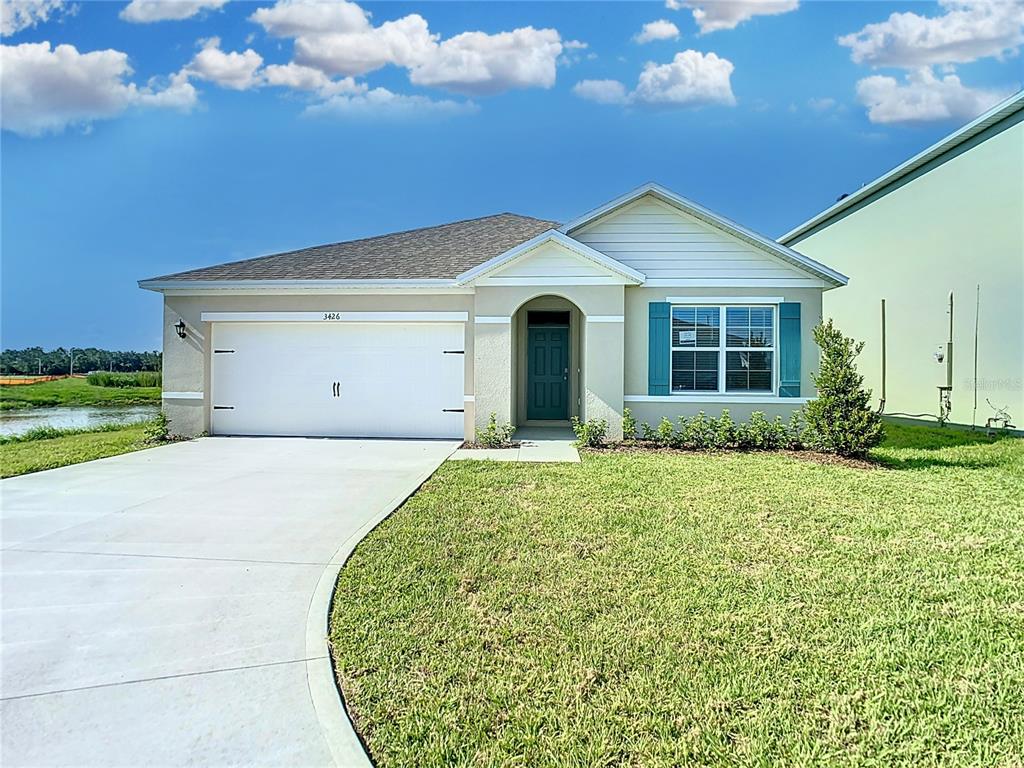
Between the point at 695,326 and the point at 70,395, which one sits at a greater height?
the point at 695,326

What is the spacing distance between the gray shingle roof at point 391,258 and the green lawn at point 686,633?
21.5 feet

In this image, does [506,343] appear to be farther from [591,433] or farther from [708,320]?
[708,320]

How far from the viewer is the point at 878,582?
406 cm

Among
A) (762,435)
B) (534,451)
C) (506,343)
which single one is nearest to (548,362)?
(506,343)

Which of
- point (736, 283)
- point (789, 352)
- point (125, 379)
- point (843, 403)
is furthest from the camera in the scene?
point (125, 379)

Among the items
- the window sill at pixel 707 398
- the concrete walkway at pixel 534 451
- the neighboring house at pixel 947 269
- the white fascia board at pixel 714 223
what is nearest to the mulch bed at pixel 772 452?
the concrete walkway at pixel 534 451

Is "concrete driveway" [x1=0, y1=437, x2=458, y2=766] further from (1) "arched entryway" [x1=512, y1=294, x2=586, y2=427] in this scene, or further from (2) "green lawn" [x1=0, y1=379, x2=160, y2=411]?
(2) "green lawn" [x1=0, y1=379, x2=160, y2=411]

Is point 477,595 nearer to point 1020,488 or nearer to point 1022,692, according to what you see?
point 1022,692

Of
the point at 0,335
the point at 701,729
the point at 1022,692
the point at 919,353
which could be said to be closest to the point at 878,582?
the point at 1022,692

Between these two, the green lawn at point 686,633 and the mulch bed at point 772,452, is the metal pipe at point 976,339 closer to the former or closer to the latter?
the mulch bed at point 772,452

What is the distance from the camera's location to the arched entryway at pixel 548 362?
12.8 metres

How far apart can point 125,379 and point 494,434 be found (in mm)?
22939

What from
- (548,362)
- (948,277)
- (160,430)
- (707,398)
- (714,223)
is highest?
(714,223)

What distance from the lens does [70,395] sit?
21234mm
